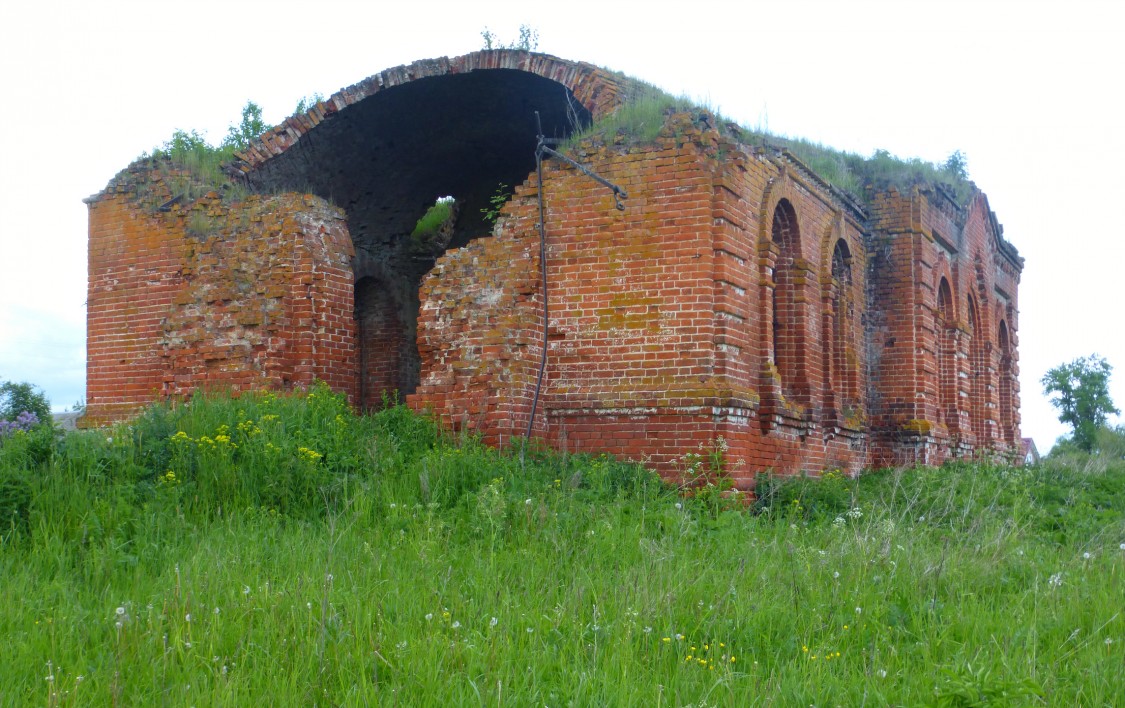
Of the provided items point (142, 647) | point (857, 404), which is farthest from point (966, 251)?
point (142, 647)

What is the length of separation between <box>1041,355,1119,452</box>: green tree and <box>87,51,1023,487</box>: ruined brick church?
24.7m

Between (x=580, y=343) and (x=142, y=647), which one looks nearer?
(x=142, y=647)

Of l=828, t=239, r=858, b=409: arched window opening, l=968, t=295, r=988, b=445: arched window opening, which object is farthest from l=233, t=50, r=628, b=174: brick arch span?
l=968, t=295, r=988, b=445: arched window opening

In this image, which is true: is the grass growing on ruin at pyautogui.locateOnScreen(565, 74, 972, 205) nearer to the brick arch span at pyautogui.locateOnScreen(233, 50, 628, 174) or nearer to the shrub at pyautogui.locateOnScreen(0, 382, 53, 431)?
the brick arch span at pyautogui.locateOnScreen(233, 50, 628, 174)

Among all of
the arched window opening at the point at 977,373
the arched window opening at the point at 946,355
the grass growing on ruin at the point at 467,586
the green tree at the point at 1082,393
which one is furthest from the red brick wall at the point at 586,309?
the green tree at the point at 1082,393

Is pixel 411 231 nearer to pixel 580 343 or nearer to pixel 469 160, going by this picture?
pixel 469 160

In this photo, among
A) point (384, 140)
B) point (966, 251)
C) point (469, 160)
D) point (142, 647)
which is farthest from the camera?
point (966, 251)

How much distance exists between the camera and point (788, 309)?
11.7m

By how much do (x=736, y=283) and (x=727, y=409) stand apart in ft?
4.00

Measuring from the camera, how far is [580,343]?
31.9ft

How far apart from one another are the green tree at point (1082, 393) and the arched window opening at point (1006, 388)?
54.6 ft

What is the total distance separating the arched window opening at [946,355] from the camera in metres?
15.8

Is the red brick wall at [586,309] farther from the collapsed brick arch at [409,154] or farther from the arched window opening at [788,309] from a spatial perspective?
the collapsed brick arch at [409,154]

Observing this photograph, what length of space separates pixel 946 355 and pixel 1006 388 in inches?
219
